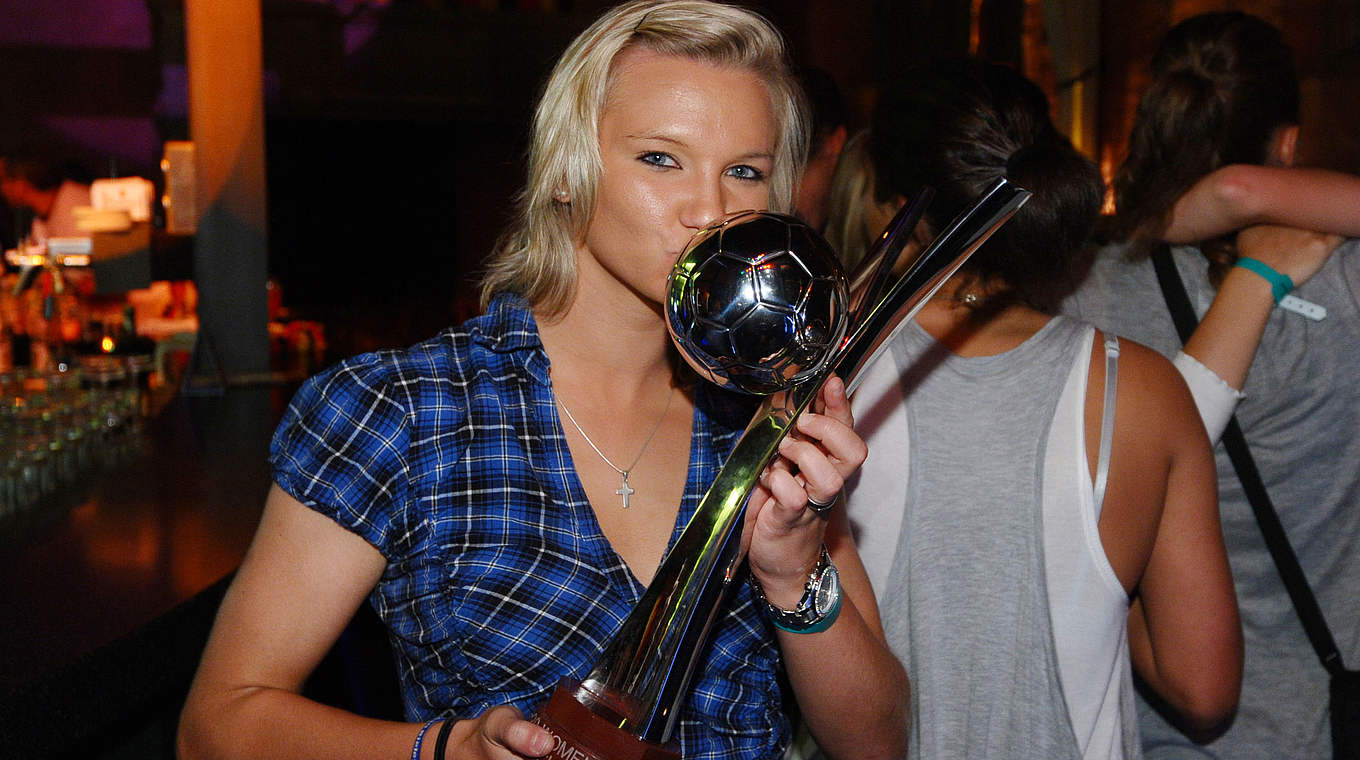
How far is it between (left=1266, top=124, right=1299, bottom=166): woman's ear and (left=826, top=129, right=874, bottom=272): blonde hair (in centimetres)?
73

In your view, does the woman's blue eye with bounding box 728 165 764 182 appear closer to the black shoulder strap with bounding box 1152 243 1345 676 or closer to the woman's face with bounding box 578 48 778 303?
the woman's face with bounding box 578 48 778 303

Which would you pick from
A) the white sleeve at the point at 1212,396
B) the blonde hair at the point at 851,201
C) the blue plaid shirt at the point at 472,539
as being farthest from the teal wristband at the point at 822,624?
the blonde hair at the point at 851,201

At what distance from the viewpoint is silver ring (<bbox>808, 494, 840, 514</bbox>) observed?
995 mm

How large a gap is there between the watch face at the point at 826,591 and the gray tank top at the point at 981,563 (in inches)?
14.6

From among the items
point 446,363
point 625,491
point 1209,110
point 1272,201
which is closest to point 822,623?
point 625,491

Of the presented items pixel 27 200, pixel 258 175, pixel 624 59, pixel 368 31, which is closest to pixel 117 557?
pixel 624 59

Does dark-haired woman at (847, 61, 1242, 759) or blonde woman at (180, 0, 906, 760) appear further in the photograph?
dark-haired woman at (847, 61, 1242, 759)

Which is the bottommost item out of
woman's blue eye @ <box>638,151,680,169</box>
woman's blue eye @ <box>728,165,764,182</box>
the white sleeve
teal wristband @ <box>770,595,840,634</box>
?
teal wristband @ <box>770,595,840,634</box>

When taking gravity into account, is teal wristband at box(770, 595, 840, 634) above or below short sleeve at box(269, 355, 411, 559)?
below

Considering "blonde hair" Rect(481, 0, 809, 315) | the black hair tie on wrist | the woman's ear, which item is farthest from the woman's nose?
the woman's ear

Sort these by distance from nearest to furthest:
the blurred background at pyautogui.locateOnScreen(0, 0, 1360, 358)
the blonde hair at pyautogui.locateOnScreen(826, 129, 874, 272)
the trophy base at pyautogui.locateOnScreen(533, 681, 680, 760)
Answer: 1. the trophy base at pyautogui.locateOnScreen(533, 681, 680, 760)
2. the blonde hair at pyautogui.locateOnScreen(826, 129, 874, 272)
3. the blurred background at pyautogui.locateOnScreen(0, 0, 1360, 358)

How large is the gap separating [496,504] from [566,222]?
0.36m

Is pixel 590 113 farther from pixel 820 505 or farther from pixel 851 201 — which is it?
pixel 851 201

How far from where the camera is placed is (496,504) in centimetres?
122
